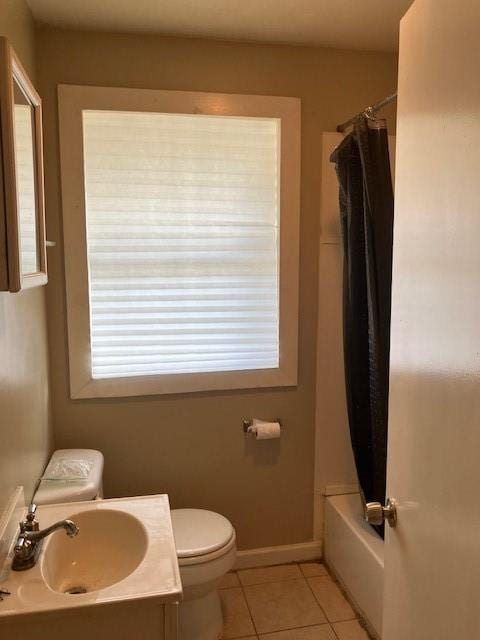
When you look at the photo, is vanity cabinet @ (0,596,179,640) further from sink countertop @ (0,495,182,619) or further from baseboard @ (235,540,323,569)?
baseboard @ (235,540,323,569)

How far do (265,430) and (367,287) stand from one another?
83 centimetres

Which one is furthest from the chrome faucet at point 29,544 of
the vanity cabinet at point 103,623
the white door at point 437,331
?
the white door at point 437,331

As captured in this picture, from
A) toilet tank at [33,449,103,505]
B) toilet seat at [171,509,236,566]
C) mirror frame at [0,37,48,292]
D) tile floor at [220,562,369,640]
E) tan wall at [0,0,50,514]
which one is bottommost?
tile floor at [220,562,369,640]

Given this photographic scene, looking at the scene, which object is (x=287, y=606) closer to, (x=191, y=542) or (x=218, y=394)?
(x=191, y=542)

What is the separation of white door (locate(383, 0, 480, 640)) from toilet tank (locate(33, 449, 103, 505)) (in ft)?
3.62

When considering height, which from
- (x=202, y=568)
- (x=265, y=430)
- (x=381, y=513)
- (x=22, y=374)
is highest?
(x=22, y=374)

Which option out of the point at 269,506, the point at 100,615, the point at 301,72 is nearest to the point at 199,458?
the point at 269,506

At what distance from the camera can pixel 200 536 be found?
208cm

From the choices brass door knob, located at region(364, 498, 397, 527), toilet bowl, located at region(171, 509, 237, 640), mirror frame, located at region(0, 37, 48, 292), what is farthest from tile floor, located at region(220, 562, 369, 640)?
mirror frame, located at region(0, 37, 48, 292)

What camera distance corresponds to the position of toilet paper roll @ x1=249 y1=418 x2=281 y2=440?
2.49 meters

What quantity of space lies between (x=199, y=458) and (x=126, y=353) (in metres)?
0.62

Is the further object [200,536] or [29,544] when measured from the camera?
[200,536]

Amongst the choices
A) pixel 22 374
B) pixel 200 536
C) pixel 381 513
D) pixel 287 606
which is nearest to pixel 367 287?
pixel 381 513

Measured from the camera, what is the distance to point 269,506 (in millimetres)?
2654
